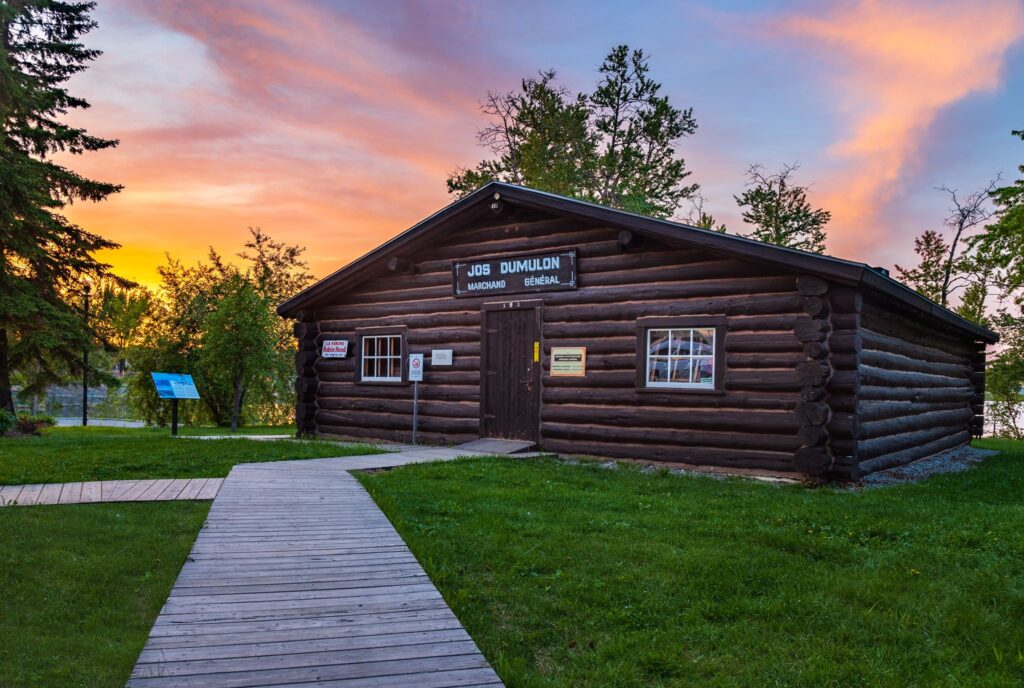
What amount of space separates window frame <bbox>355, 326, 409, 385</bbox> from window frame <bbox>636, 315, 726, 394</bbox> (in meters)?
5.44

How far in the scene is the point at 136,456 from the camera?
10.8m

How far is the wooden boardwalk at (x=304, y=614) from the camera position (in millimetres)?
3238

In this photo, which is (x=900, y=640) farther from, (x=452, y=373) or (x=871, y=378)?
(x=452, y=373)

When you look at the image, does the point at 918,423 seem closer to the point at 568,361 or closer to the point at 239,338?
the point at 568,361

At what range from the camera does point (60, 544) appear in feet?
18.4

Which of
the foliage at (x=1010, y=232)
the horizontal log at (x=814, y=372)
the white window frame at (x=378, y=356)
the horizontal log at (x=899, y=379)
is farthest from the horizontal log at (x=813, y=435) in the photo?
the foliage at (x=1010, y=232)

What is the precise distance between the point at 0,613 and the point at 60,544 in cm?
158

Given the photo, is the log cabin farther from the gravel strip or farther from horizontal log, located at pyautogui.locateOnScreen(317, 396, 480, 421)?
the gravel strip

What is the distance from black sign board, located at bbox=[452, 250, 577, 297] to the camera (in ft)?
41.5

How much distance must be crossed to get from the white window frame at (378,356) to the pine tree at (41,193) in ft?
31.1

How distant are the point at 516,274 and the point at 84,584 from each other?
961cm

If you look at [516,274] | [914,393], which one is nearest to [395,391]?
[516,274]

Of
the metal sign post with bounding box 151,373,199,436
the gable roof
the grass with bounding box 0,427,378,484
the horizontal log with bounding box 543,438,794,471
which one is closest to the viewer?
the grass with bounding box 0,427,378,484

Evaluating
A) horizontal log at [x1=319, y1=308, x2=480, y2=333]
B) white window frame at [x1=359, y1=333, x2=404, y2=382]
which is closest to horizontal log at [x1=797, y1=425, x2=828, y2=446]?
horizontal log at [x1=319, y1=308, x2=480, y2=333]
